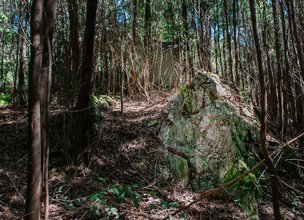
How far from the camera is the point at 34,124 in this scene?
7.69 feet

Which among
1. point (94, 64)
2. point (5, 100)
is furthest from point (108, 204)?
point (5, 100)

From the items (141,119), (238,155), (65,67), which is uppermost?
(65,67)

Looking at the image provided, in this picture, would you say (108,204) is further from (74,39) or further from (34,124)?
(74,39)

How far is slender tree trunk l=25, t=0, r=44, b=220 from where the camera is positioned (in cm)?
233

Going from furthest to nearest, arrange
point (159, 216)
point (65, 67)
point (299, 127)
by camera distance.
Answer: point (299, 127) → point (65, 67) → point (159, 216)

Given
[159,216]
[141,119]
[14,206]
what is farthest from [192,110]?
[14,206]

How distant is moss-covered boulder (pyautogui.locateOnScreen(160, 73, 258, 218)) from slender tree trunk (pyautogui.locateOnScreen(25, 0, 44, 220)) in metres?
2.51

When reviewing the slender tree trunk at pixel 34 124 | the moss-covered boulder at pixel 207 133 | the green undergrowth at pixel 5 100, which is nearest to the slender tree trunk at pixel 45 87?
the slender tree trunk at pixel 34 124

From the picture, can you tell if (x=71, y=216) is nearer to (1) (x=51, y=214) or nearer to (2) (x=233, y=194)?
(1) (x=51, y=214)

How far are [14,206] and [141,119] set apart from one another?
2671 millimetres

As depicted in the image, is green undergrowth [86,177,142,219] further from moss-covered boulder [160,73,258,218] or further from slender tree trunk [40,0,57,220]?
moss-covered boulder [160,73,258,218]

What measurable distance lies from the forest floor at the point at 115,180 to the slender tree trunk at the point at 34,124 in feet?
2.63

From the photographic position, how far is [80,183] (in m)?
4.07

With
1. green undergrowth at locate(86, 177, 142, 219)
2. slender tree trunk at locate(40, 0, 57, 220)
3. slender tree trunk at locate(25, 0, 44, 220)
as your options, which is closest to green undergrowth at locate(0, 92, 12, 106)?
green undergrowth at locate(86, 177, 142, 219)
